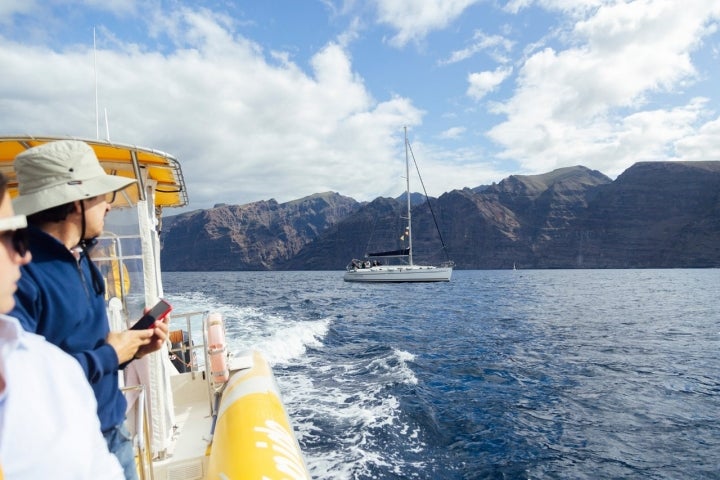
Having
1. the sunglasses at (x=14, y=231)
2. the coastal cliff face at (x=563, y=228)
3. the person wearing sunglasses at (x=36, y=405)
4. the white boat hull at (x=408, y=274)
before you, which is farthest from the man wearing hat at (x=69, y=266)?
the coastal cliff face at (x=563, y=228)

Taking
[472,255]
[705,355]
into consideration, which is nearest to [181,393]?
[705,355]

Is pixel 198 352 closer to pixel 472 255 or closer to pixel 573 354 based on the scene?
pixel 573 354

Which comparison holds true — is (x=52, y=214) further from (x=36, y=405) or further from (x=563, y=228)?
(x=563, y=228)

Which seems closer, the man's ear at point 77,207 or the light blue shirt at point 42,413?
the light blue shirt at point 42,413

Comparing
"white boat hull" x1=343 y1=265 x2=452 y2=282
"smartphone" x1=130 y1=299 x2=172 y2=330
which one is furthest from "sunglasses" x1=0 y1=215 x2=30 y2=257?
"white boat hull" x1=343 y1=265 x2=452 y2=282

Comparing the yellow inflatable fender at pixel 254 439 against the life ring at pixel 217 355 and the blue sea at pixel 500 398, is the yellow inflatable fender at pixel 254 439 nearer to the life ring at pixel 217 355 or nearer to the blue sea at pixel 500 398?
the life ring at pixel 217 355

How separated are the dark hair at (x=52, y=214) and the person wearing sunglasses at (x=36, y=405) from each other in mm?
571

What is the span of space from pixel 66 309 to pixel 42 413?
0.70 m

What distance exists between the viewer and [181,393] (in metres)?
6.09

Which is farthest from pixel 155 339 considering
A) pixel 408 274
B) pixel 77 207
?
pixel 408 274

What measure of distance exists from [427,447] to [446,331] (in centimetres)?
1044

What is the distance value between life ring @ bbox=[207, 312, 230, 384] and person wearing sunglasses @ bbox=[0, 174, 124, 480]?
4.70 meters

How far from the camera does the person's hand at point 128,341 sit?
184cm

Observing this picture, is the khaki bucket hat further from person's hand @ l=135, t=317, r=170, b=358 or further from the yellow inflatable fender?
the yellow inflatable fender
